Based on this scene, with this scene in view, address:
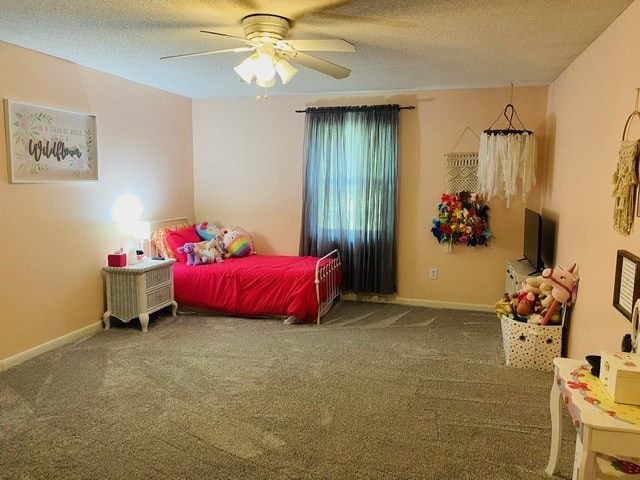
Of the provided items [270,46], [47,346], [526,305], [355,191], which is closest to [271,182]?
[355,191]

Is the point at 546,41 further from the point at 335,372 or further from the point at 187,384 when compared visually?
the point at 187,384

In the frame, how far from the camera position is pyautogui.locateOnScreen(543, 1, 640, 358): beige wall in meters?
2.47

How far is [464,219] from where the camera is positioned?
15.8ft

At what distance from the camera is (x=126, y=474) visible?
7.23 ft

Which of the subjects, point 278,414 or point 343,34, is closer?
point 278,414

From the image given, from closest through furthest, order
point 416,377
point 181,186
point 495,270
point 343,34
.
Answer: point 343,34 < point 416,377 < point 495,270 < point 181,186

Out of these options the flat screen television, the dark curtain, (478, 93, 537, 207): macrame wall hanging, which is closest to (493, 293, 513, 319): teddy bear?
the flat screen television

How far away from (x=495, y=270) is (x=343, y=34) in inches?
120

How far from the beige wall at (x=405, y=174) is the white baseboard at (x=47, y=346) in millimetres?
2081

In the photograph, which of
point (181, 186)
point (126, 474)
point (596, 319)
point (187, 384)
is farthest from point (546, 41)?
point (181, 186)

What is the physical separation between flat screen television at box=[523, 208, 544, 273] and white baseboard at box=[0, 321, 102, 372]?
3.99 m

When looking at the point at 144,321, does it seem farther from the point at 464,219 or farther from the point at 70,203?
the point at 464,219

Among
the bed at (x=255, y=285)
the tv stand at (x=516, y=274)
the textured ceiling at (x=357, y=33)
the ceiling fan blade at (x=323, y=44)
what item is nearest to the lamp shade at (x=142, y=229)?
the bed at (x=255, y=285)

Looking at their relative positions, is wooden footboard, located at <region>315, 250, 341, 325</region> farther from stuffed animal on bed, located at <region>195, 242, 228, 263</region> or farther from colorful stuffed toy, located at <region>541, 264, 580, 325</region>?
colorful stuffed toy, located at <region>541, 264, 580, 325</region>
